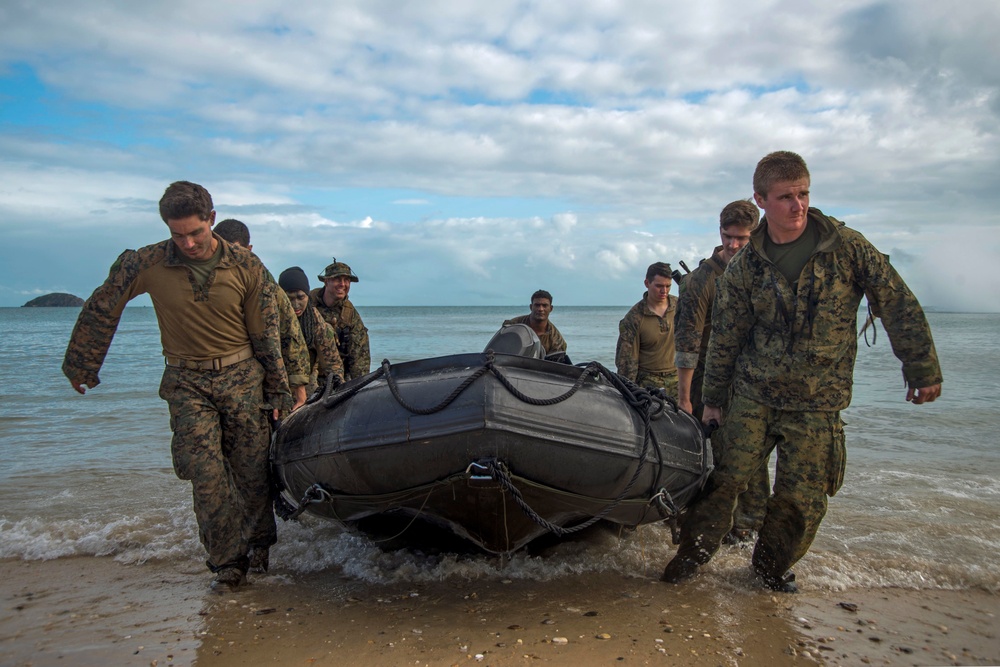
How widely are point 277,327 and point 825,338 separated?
2.49m

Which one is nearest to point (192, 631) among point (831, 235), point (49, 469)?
point (831, 235)

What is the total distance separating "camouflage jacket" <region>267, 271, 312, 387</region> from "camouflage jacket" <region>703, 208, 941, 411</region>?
2189 millimetres

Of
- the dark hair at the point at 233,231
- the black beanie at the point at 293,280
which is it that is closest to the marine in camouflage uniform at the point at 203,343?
the dark hair at the point at 233,231

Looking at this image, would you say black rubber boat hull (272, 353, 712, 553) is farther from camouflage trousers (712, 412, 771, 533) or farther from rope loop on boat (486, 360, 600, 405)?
camouflage trousers (712, 412, 771, 533)

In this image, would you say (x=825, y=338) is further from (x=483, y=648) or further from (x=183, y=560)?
(x=183, y=560)

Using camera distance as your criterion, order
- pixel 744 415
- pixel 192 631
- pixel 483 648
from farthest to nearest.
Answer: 1. pixel 744 415
2. pixel 192 631
3. pixel 483 648

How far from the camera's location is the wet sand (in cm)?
296

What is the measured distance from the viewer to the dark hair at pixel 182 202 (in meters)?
3.44

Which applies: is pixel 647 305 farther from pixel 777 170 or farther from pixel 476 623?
pixel 476 623

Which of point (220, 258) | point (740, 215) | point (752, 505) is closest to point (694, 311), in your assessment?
point (740, 215)

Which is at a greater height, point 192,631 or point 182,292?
point 182,292

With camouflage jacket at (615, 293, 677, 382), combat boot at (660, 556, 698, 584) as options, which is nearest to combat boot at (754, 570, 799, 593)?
combat boot at (660, 556, 698, 584)

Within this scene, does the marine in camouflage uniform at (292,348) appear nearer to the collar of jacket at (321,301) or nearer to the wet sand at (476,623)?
the wet sand at (476,623)

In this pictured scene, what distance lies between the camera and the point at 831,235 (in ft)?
10.6
